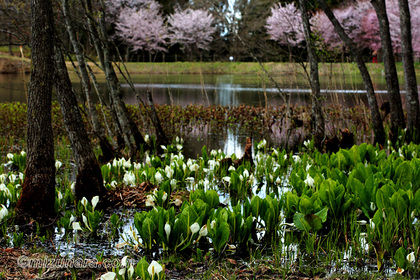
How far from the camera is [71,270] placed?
2564 mm

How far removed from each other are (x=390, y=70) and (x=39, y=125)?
5724 mm

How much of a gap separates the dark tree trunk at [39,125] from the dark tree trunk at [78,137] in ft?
0.91

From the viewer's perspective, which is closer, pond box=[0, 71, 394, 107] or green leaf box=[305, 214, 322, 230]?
green leaf box=[305, 214, 322, 230]

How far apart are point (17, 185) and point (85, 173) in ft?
2.27

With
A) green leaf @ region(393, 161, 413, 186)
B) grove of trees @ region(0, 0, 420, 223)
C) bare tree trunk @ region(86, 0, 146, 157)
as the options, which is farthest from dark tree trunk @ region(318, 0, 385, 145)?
bare tree trunk @ region(86, 0, 146, 157)

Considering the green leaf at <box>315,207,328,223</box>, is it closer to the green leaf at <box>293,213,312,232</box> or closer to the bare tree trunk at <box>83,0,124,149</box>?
the green leaf at <box>293,213,312,232</box>

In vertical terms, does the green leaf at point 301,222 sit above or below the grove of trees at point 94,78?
below

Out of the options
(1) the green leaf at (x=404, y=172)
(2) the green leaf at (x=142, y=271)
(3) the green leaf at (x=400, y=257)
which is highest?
(1) the green leaf at (x=404, y=172)

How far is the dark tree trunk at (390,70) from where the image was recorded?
6.67 metres

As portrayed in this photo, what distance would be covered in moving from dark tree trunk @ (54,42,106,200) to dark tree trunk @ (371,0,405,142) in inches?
200

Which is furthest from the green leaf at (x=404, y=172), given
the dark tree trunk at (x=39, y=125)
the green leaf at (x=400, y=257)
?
the dark tree trunk at (x=39, y=125)

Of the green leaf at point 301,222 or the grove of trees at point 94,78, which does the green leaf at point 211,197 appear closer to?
the green leaf at point 301,222

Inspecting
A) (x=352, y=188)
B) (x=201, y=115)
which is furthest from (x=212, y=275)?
(x=201, y=115)

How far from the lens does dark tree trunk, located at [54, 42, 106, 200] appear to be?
376 cm
